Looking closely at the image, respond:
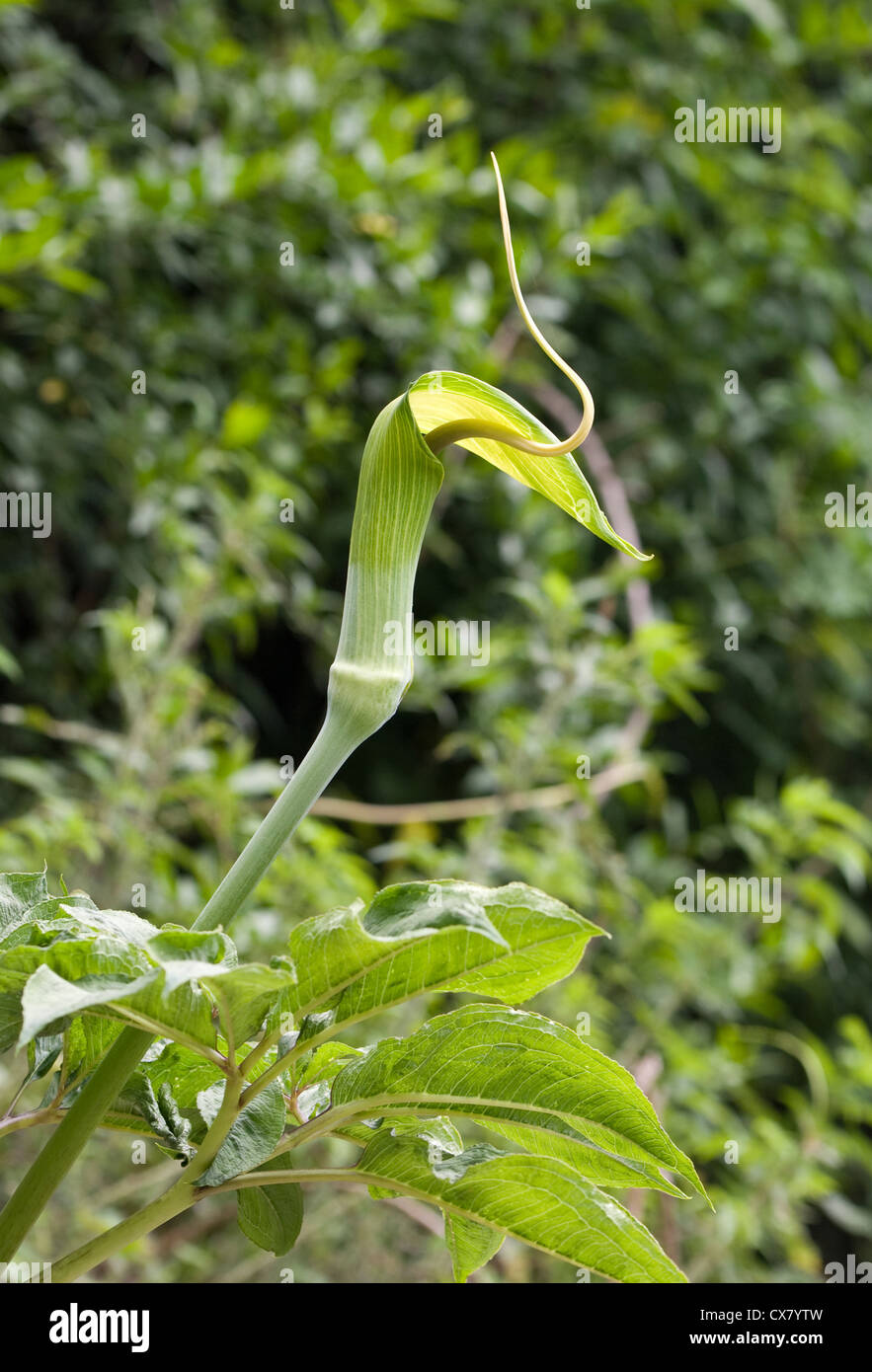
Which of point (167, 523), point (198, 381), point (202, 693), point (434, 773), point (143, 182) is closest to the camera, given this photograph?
point (202, 693)

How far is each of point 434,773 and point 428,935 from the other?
4.98ft

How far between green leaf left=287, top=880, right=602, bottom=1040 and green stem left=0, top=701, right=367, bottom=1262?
17 mm

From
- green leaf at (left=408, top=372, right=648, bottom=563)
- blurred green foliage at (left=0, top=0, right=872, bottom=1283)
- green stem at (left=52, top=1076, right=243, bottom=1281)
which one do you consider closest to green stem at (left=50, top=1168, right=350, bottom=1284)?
green stem at (left=52, top=1076, right=243, bottom=1281)

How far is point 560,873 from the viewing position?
125cm

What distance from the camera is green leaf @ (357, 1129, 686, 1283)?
0.90 feet

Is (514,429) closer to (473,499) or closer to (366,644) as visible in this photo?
(366,644)

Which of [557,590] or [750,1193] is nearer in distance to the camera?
[557,590]

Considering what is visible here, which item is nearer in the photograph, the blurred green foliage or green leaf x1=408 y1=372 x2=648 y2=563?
green leaf x1=408 y1=372 x2=648 y2=563

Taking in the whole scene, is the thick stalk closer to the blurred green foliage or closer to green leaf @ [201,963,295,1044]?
green leaf @ [201,963,295,1044]

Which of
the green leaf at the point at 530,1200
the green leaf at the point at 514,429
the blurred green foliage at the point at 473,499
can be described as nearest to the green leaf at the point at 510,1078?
the green leaf at the point at 530,1200

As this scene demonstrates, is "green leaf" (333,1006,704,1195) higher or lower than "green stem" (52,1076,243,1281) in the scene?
higher

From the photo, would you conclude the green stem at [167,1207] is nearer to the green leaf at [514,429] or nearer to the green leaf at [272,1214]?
the green leaf at [272,1214]

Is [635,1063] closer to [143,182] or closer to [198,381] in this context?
[198,381]
